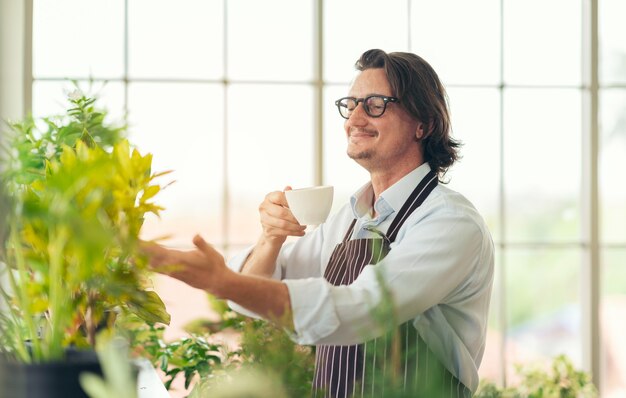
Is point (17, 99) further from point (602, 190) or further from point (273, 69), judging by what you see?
point (602, 190)

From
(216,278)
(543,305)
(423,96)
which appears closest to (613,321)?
(543,305)

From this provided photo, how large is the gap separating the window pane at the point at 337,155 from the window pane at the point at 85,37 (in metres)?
1.00

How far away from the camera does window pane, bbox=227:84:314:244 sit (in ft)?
12.6

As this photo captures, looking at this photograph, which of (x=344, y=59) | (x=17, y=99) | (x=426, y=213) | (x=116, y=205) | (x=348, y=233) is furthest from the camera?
(x=344, y=59)

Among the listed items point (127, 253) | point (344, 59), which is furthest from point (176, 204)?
point (127, 253)

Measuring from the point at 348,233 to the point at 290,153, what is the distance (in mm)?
1695

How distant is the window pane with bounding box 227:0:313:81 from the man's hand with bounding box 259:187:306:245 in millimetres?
1987

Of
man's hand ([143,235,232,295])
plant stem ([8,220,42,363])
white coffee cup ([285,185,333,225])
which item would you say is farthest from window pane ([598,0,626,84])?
plant stem ([8,220,42,363])

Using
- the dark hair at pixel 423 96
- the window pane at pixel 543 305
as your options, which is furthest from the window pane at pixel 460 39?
the dark hair at pixel 423 96

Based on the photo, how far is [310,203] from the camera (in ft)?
5.63

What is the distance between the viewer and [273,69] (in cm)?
387

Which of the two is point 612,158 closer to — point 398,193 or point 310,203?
point 398,193

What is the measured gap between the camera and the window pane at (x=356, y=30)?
12.6 ft

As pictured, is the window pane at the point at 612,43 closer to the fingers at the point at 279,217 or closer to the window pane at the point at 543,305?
the window pane at the point at 543,305
